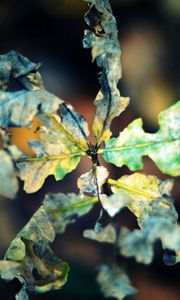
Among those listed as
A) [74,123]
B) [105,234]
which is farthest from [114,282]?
[74,123]

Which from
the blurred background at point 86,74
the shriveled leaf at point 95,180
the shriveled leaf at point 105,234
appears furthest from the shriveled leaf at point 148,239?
the blurred background at point 86,74

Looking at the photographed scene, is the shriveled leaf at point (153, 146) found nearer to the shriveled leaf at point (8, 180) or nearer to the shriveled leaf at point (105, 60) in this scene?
the shriveled leaf at point (105, 60)

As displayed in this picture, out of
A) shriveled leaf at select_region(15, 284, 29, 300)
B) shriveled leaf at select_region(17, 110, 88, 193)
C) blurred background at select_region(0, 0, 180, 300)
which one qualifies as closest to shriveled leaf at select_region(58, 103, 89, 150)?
shriveled leaf at select_region(17, 110, 88, 193)

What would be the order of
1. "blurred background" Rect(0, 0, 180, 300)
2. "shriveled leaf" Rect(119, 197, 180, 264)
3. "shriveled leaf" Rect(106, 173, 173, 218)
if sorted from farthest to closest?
"blurred background" Rect(0, 0, 180, 300) → "shriveled leaf" Rect(106, 173, 173, 218) → "shriveled leaf" Rect(119, 197, 180, 264)

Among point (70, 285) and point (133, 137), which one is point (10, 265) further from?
point (70, 285)

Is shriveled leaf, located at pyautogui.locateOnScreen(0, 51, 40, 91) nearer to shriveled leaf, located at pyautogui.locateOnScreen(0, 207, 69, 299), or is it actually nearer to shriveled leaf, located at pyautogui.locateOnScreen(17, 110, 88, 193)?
shriveled leaf, located at pyautogui.locateOnScreen(17, 110, 88, 193)

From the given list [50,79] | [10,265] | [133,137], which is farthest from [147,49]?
[10,265]
